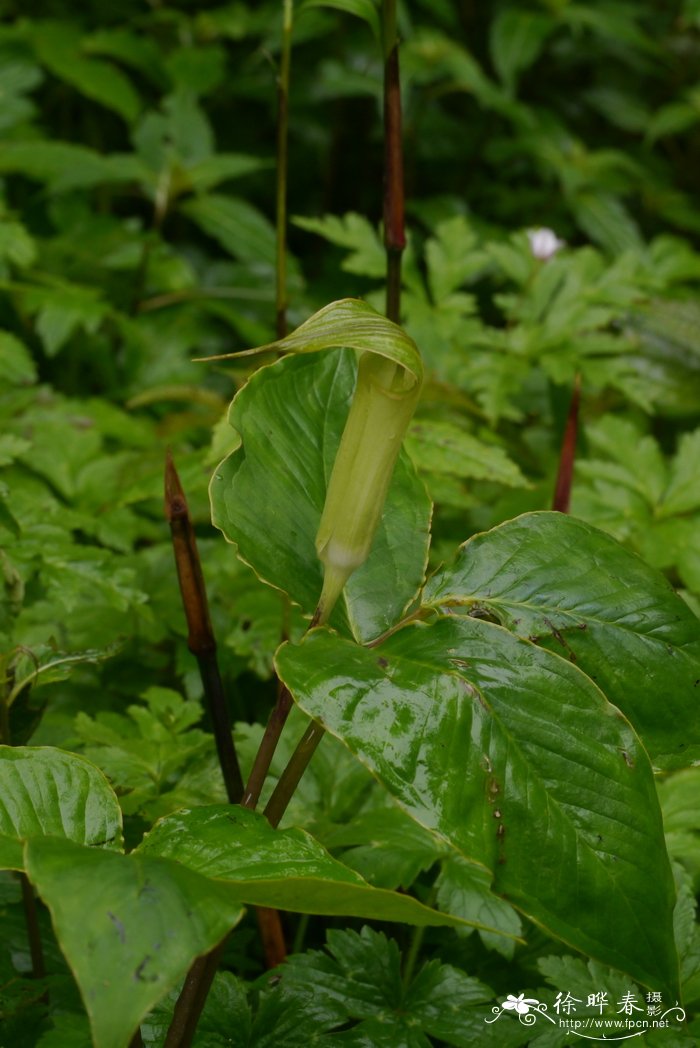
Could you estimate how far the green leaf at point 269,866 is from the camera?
0.59 metres

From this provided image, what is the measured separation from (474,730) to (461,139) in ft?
9.96

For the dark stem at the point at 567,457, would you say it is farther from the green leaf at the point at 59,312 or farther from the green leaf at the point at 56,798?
the green leaf at the point at 59,312

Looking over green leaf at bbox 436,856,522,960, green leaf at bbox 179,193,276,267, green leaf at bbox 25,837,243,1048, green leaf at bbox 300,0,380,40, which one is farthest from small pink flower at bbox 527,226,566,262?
green leaf at bbox 25,837,243,1048

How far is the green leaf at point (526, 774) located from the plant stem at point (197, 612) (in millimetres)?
162

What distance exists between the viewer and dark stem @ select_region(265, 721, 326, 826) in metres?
0.78

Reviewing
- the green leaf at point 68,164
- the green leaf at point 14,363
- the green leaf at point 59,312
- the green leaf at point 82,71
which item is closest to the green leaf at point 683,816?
the green leaf at point 14,363

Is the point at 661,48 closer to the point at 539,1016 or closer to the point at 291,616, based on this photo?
the point at 291,616

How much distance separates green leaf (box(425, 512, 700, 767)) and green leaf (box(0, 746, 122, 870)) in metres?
0.28

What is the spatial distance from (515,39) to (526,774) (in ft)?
9.61

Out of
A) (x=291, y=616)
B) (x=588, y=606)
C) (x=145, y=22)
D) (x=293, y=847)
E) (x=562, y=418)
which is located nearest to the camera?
(x=293, y=847)

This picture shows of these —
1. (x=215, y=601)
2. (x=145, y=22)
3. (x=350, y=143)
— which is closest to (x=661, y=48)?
(x=350, y=143)

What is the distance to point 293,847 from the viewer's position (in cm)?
65

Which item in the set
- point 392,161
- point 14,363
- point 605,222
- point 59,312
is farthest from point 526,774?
point 605,222

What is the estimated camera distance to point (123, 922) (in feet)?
1.76
